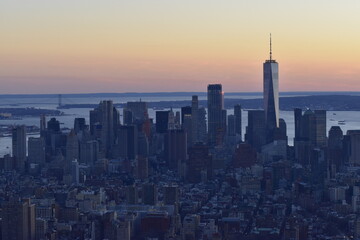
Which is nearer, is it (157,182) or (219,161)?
(157,182)

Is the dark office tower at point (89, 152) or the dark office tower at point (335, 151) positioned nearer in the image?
the dark office tower at point (335, 151)

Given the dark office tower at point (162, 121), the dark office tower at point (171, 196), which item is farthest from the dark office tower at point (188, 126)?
the dark office tower at point (171, 196)

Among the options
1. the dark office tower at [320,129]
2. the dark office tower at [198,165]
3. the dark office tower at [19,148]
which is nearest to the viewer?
the dark office tower at [198,165]

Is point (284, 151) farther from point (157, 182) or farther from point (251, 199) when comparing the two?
point (251, 199)

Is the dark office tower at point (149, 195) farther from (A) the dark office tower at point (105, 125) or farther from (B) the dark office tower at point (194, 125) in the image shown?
(B) the dark office tower at point (194, 125)

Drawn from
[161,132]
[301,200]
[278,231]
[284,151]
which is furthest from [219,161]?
[278,231]

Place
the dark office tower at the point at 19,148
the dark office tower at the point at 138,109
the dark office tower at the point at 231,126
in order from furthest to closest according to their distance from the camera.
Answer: the dark office tower at the point at 138,109, the dark office tower at the point at 231,126, the dark office tower at the point at 19,148

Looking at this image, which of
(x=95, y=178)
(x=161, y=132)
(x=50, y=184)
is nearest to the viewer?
(x=50, y=184)
